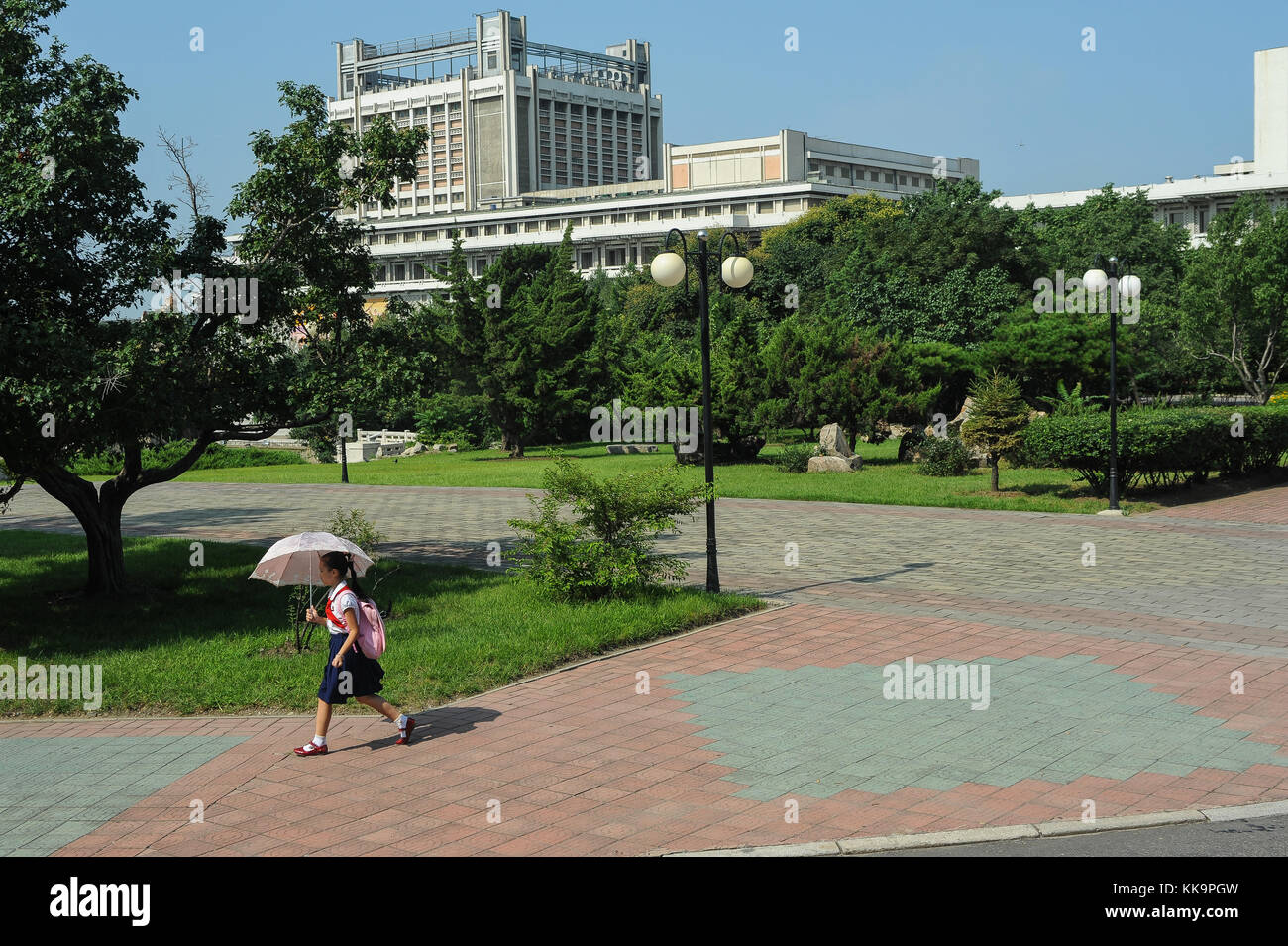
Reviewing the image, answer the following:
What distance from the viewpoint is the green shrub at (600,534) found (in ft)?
41.8

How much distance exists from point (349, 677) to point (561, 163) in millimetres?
140137

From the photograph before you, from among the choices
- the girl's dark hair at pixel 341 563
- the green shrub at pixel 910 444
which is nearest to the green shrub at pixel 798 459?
the green shrub at pixel 910 444

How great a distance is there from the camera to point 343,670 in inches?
321

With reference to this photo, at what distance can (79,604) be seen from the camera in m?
13.6

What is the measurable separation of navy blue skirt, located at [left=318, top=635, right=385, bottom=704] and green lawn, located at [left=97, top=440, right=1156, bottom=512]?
673 cm

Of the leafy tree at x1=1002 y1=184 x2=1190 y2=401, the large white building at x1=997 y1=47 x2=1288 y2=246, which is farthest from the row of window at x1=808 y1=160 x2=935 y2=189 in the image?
the leafy tree at x1=1002 y1=184 x2=1190 y2=401

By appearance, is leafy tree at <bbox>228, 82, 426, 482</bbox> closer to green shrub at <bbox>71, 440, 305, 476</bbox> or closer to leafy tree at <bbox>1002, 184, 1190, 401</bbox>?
leafy tree at <bbox>1002, 184, 1190, 401</bbox>

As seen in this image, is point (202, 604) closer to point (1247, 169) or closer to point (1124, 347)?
point (1124, 347)

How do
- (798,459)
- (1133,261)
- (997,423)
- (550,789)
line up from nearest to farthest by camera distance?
1. (550,789)
2. (997,423)
3. (798,459)
4. (1133,261)

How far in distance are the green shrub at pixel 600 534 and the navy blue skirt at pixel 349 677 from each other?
4.50 m

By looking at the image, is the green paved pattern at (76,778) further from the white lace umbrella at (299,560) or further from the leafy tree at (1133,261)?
the leafy tree at (1133,261)

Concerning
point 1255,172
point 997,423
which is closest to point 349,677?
point 997,423

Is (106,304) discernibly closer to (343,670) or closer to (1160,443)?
(343,670)

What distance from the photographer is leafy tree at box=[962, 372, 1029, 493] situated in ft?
77.6
